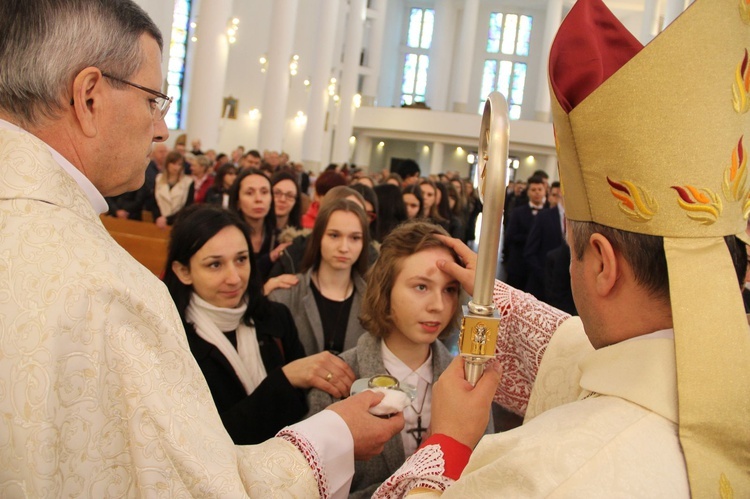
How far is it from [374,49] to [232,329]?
2973 centimetres

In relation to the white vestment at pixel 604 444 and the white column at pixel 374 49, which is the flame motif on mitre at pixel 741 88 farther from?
the white column at pixel 374 49

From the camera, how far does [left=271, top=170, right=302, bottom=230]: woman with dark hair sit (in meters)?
5.97

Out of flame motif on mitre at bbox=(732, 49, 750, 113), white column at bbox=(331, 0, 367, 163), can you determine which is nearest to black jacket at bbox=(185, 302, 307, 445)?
flame motif on mitre at bbox=(732, 49, 750, 113)

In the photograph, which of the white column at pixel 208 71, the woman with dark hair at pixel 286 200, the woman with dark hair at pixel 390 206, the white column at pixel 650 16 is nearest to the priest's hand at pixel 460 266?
the woman with dark hair at pixel 286 200

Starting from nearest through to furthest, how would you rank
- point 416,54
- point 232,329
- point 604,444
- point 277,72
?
point 604,444 < point 232,329 < point 277,72 < point 416,54

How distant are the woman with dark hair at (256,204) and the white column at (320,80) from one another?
1644 cm

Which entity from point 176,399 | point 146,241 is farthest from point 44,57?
point 146,241

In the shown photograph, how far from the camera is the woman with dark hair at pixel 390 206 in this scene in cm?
626

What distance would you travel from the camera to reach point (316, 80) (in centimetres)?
2136

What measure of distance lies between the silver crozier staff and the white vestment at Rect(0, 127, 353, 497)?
0.51 metres

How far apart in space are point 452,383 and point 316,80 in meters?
20.5

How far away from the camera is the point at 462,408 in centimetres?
159

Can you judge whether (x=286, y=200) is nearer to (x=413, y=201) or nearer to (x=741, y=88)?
(x=413, y=201)

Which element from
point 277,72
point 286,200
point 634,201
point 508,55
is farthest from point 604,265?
point 508,55
